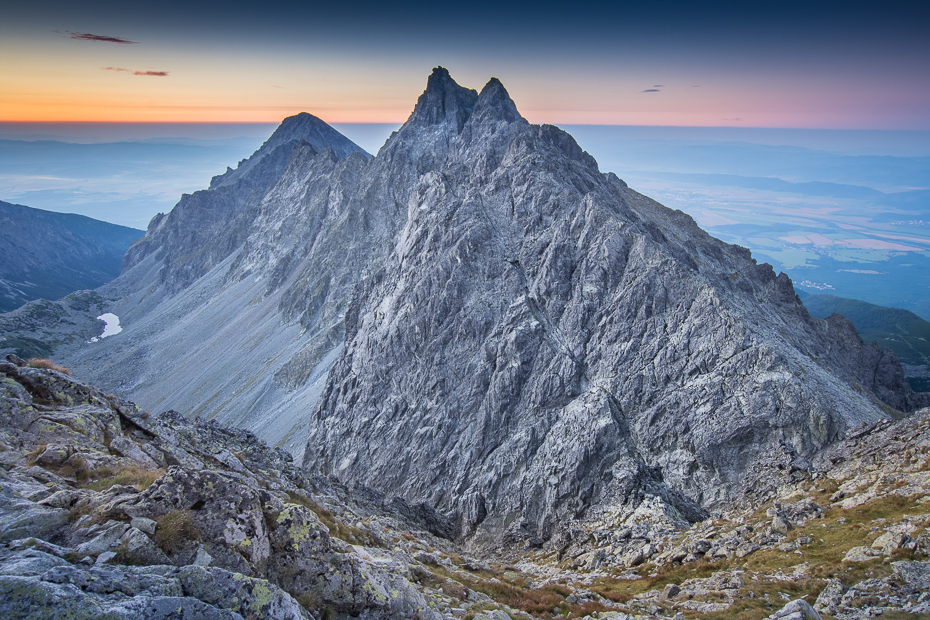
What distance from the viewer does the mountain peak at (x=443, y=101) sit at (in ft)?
540

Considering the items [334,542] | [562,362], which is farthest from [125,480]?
[562,362]

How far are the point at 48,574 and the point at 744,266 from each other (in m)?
115

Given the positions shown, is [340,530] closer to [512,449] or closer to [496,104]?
[512,449]

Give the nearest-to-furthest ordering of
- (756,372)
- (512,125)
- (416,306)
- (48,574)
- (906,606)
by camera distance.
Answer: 1. (48,574)
2. (906,606)
3. (756,372)
4. (416,306)
5. (512,125)

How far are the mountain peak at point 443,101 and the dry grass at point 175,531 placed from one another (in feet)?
545

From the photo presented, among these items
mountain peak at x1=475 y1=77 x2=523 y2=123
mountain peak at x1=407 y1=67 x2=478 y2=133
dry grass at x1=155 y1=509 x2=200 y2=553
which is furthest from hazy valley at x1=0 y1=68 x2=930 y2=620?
mountain peak at x1=407 y1=67 x2=478 y2=133

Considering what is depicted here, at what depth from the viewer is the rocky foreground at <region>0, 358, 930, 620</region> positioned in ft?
40.5

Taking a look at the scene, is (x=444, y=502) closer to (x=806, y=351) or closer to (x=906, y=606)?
(x=906, y=606)

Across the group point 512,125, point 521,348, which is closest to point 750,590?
point 521,348

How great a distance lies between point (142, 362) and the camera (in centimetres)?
17175

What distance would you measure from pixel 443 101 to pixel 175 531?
Result: 175 meters

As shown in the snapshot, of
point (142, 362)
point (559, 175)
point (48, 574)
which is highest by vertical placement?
point (559, 175)

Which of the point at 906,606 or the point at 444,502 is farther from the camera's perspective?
the point at 444,502

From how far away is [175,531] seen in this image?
44.6ft
